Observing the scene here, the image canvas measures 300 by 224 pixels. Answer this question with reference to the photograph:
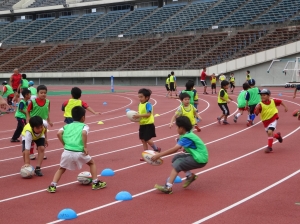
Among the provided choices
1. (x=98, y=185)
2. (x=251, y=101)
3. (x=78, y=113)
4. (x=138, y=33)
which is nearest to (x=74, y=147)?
(x=78, y=113)

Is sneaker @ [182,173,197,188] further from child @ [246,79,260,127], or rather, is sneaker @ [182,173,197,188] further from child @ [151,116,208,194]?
child @ [246,79,260,127]

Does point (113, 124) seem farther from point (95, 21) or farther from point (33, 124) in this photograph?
point (95, 21)

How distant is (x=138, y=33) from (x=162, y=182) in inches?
1767

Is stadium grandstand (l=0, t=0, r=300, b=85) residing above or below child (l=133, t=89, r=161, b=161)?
above

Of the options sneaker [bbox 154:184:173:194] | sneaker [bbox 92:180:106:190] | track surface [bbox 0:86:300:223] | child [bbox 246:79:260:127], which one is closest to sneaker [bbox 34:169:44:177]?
track surface [bbox 0:86:300:223]

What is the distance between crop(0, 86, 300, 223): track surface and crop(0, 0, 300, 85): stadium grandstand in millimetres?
28734

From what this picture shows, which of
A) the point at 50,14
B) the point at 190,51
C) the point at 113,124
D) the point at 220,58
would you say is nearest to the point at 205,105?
the point at 113,124

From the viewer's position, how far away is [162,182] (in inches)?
328

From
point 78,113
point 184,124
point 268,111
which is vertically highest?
point 78,113

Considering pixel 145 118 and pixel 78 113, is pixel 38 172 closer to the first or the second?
pixel 78 113

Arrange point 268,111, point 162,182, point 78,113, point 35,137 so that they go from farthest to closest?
point 268,111, point 35,137, point 162,182, point 78,113

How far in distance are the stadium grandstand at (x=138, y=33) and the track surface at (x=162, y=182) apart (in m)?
28.7

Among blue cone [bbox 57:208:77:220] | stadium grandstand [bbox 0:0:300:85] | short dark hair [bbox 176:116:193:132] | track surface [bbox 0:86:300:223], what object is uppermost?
stadium grandstand [bbox 0:0:300:85]

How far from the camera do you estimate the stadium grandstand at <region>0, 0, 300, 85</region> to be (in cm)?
4288
